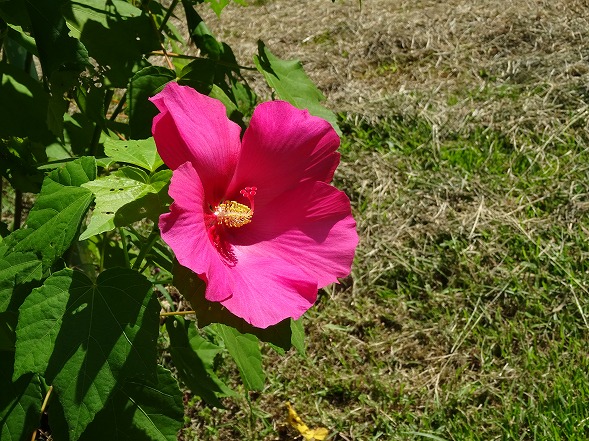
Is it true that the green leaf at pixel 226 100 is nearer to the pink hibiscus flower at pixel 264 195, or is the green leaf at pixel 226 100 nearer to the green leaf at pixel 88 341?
the pink hibiscus flower at pixel 264 195

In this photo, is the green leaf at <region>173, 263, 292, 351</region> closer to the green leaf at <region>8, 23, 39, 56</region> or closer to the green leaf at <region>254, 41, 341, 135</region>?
the green leaf at <region>254, 41, 341, 135</region>

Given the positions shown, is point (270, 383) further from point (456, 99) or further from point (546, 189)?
point (456, 99)

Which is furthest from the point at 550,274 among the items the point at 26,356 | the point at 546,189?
the point at 26,356

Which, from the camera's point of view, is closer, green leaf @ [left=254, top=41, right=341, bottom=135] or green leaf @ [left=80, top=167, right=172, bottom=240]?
green leaf @ [left=80, top=167, right=172, bottom=240]

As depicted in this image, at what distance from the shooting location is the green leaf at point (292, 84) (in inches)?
56.5

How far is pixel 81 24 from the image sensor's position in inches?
55.2

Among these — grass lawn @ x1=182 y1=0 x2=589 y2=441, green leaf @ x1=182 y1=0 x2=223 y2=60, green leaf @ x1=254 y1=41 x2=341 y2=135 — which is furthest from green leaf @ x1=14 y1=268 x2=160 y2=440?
grass lawn @ x1=182 y1=0 x2=589 y2=441

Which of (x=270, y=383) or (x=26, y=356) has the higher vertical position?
(x=26, y=356)

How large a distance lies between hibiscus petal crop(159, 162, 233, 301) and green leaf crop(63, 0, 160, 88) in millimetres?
462

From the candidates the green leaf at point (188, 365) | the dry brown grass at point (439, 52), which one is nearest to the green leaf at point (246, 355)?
the green leaf at point (188, 365)

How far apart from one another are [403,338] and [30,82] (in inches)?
55.1

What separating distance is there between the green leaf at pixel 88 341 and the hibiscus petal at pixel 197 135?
184 millimetres

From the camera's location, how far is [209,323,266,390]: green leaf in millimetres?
1391

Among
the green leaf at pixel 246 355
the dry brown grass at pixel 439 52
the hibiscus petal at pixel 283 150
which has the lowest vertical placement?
the dry brown grass at pixel 439 52
